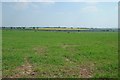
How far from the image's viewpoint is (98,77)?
1102 centimetres

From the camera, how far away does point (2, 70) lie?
12391 millimetres

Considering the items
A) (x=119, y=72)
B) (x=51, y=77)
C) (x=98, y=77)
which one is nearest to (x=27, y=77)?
(x=51, y=77)

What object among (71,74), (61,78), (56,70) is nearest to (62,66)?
(56,70)

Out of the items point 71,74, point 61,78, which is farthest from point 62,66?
point 61,78

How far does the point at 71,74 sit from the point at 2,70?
3.40m

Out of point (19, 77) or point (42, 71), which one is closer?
point (19, 77)

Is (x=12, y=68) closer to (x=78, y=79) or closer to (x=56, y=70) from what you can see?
(x=56, y=70)

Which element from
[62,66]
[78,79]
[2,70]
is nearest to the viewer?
[78,79]

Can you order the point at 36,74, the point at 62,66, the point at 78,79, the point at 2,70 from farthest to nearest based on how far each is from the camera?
the point at 62,66 → the point at 2,70 → the point at 36,74 → the point at 78,79

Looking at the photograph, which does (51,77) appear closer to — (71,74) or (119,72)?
(71,74)

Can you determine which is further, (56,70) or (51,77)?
(56,70)

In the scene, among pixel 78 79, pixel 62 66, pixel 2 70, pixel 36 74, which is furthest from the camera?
pixel 62 66

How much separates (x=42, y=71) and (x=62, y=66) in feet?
6.12

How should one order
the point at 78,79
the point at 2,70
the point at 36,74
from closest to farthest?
the point at 78,79, the point at 36,74, the point at 2,70
